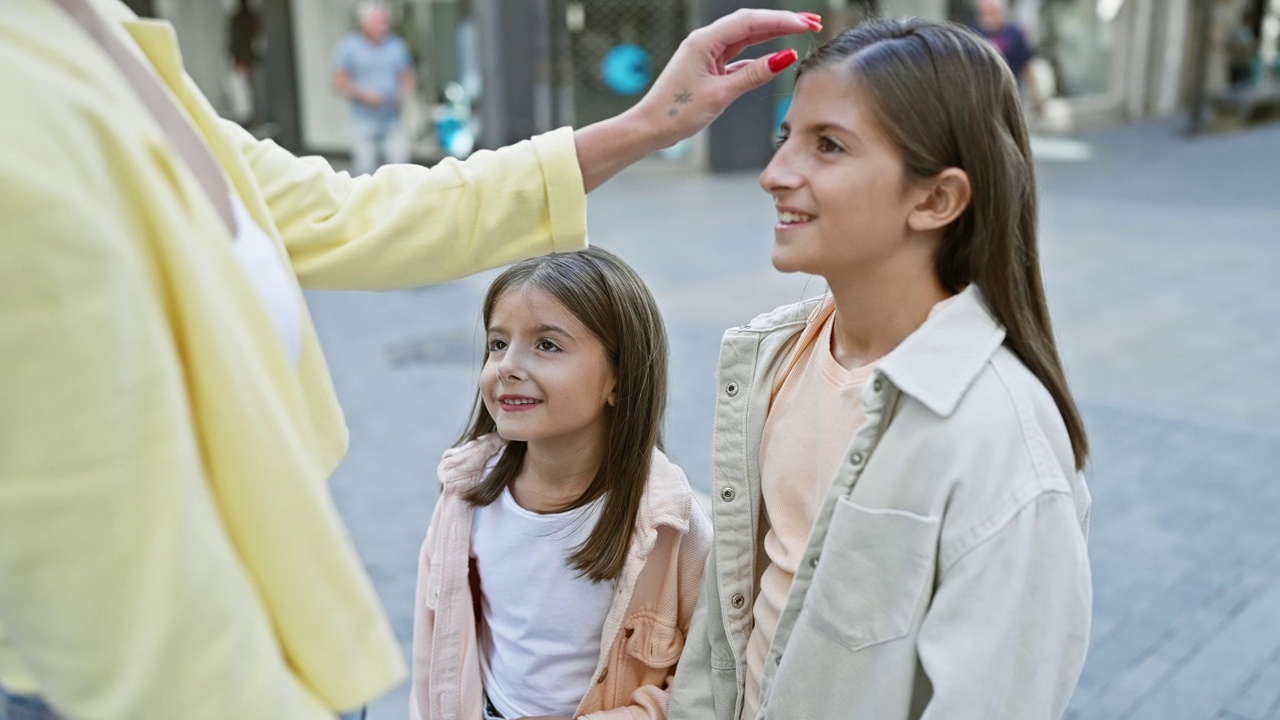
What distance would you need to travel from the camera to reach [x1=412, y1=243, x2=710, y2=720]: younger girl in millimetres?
2068

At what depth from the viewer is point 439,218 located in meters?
1.73

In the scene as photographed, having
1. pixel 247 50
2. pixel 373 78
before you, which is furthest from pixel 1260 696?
pixel 247 50

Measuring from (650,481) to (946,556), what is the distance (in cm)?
72

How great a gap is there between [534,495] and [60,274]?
138cm

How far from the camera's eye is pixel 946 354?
1.56 m

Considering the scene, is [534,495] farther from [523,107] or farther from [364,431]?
[523,107]

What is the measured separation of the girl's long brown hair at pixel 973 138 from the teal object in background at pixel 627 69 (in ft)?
39.5

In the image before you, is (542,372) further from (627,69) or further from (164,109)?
(627,69)

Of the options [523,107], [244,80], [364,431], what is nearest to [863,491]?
[364,431]

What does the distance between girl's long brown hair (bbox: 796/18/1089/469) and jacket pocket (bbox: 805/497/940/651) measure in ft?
0.98

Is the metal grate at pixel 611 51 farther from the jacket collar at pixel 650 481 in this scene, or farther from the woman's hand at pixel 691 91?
the woman's hand at pixel 691 91

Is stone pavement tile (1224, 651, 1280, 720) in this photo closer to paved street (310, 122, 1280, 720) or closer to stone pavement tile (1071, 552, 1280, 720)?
→ paved street (310, 122, 1280, 720)

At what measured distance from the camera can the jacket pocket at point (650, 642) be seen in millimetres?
2064

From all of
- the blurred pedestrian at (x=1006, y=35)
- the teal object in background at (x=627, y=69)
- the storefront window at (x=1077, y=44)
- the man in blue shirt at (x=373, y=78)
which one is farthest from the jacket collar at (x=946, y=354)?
the storefront window at (x=1077, y=44)
